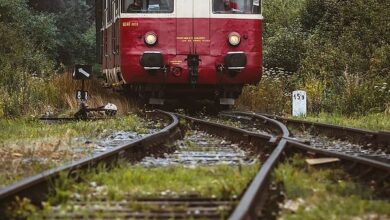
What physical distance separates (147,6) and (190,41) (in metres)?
1.07

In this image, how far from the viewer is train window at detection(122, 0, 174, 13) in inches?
533

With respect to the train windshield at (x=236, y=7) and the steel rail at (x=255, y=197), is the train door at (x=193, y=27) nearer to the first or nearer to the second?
the train windshield at (x=236, y=7)

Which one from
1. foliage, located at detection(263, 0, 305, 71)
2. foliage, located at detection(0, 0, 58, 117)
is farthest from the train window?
foliage, located at detection(263, 0, 305, 71)

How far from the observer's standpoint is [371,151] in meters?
7.24

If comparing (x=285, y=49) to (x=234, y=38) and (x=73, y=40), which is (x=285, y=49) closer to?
(x=234, y=38)

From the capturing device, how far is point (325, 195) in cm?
414

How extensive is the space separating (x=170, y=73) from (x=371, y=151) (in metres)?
6.91

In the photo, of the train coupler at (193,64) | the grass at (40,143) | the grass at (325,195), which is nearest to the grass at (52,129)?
the grass at (40,143)

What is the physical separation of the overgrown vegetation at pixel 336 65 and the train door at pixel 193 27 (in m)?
3.10

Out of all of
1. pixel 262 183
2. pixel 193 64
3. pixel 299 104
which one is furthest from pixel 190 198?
pixel 299 104

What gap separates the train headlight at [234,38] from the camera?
13.6 meters

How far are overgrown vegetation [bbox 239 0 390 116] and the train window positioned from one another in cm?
396

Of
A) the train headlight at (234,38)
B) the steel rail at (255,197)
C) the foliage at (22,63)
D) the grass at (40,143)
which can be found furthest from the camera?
the foliage at (22,63)

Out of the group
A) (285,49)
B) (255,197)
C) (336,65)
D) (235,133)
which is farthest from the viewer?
(285,49)
